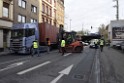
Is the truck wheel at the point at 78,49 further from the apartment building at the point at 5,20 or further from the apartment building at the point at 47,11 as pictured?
the apartment building at the point at 47,11

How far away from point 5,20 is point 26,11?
983cm

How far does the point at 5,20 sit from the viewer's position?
38531mm

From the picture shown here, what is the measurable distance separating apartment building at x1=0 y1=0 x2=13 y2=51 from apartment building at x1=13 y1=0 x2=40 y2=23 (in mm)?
2193

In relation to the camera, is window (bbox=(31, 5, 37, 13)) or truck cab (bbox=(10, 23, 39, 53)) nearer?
truck cab (bbox=(10, 23, 39, 53))

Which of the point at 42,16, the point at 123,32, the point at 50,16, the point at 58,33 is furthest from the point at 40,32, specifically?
the point at 50,16

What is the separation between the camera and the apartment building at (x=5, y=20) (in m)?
37.7

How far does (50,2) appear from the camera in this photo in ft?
224

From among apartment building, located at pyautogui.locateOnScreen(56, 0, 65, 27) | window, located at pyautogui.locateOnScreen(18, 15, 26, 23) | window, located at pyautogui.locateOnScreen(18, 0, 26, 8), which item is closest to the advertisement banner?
window, located at pyautogui.locateOnScreen(18, 15, 26, 23)

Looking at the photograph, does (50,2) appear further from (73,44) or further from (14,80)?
(14,80)

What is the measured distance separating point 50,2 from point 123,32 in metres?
32.8

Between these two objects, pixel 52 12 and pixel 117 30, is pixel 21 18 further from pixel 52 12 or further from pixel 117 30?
pixel 52 12

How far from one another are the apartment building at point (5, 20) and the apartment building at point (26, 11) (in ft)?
7.19

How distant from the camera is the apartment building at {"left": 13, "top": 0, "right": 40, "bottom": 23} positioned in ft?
142

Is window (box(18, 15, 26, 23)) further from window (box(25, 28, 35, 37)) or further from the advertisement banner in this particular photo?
the advertisement banner
